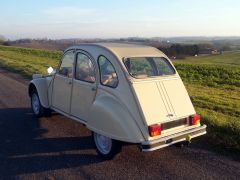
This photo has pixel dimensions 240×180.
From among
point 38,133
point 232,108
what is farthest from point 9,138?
point 232,108

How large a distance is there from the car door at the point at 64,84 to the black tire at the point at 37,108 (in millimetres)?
699

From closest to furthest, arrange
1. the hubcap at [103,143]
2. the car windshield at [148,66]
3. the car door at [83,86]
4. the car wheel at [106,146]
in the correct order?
the car wheel at [106,146]
the hubcap at [103,143]
the car windshield at [148,66]
the car door at [83,86]

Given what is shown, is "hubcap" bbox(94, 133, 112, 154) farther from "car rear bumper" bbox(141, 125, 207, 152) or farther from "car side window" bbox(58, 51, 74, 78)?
"car side window" bbox(58, 51, 74, 78)

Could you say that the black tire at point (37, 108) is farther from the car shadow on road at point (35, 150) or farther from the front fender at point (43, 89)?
the car shadow on road at point (35, 150)

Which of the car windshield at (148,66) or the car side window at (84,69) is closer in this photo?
the car windshield at (148,66)

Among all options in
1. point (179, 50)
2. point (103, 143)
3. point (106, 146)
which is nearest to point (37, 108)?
point (103, 143)

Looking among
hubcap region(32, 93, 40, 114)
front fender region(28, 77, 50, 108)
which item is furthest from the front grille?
hubcap region(32, 93, 40, 114)

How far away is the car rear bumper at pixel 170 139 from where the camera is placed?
16.7 ft

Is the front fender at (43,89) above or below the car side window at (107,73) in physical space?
below

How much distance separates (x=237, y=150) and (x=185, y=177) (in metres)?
1.48

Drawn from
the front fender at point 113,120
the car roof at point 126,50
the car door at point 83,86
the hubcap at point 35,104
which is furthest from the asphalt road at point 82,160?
the car roof at point 126,50

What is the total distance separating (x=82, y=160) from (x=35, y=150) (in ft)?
3.30

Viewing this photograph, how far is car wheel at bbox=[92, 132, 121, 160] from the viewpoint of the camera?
5.57m

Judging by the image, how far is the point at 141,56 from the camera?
6.16 metres
